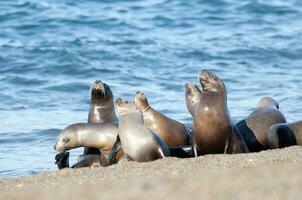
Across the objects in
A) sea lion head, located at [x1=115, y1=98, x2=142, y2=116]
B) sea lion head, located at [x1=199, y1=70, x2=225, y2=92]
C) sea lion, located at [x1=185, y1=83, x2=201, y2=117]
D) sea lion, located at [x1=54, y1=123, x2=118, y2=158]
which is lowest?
sea lion, located at [x1=54, y1=123, x2=118, y2=158]

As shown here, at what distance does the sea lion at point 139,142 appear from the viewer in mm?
9305

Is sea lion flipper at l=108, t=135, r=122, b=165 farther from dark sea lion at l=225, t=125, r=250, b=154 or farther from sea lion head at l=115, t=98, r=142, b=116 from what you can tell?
dark sea lion at l=225, t=125, r=250, b=154

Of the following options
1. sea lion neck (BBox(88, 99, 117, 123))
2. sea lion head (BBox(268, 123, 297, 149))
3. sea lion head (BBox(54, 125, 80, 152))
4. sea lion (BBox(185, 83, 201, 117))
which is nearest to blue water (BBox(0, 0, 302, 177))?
sea lion head (BBox(54, 125, 80, 152))

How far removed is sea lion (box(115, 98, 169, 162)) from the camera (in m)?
9.30

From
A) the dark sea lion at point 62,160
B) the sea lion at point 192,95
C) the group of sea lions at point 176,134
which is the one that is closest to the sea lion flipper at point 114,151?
the group of sea lions at point 176,134

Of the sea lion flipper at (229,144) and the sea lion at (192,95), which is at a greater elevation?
the sea lion at (192,95)

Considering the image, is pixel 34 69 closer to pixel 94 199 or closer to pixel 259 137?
pixel 259 137

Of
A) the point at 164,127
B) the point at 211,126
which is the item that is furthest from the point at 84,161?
the point at 211,126

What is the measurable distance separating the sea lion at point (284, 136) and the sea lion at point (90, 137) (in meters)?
1.68

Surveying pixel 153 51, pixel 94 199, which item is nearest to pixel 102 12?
pixel 153 51

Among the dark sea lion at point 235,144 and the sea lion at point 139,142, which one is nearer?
the sea lion at point 139,142

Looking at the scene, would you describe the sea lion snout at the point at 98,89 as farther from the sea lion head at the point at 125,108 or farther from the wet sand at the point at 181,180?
the wet sand at the point at 181,180

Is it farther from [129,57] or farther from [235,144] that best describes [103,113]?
[129,57]

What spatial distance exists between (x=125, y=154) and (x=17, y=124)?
3.33 meters
